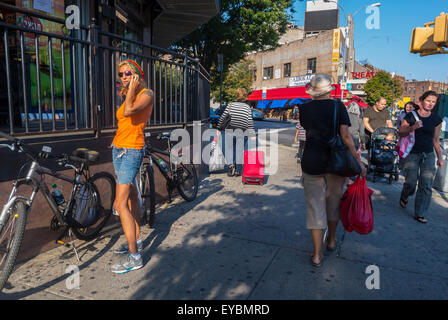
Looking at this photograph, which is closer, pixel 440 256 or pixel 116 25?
pixel 440 256

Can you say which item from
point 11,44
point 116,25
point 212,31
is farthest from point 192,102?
point 212,31

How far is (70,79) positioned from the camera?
599cm

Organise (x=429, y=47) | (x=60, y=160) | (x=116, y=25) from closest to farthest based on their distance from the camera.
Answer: (x=60, y=160)
(x=116, y=25)
(x=429, y=47)

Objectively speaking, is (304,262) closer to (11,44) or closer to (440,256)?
(440,256)

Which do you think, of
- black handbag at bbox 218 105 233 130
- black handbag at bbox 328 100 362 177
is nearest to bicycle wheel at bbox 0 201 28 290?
black handbag at bbox 328 100 362 177

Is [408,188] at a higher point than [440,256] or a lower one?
higher

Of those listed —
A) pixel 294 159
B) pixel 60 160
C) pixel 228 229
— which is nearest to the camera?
pixel 60 160

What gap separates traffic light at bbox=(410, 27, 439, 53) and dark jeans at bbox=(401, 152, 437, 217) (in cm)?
532

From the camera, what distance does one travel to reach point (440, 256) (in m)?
3.83

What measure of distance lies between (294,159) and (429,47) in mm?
4695

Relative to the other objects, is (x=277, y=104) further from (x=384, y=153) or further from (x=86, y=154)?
(x=86, y=154)

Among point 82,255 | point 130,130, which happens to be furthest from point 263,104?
point 82,255

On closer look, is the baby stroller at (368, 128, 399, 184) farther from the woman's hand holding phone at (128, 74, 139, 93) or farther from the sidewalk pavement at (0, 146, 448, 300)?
the woman's hand holding phone at (128, 74, 139, 93)
